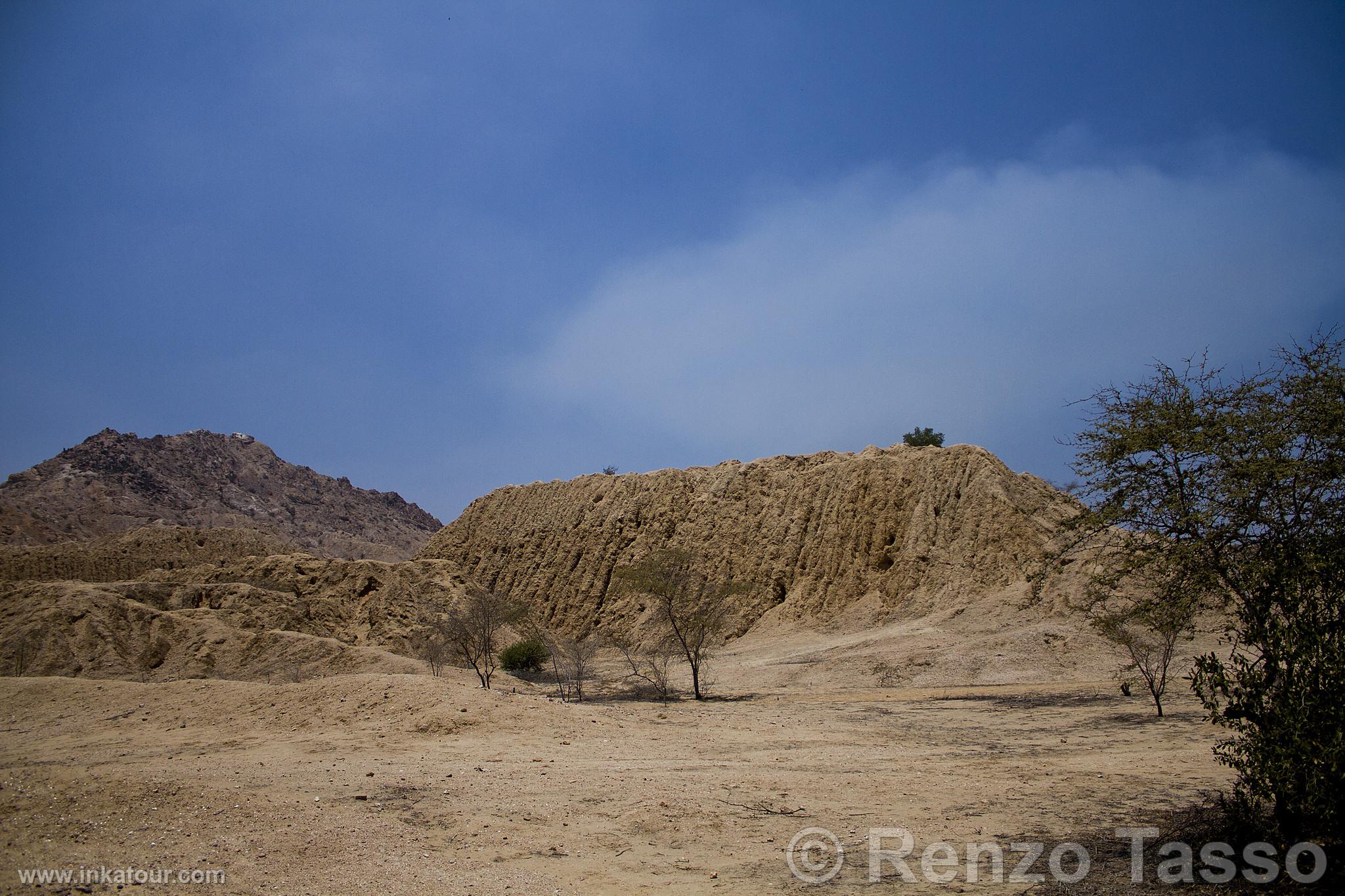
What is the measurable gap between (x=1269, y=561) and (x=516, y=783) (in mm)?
8808

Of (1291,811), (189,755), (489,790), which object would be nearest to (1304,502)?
(1291,811)

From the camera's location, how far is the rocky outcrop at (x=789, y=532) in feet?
121

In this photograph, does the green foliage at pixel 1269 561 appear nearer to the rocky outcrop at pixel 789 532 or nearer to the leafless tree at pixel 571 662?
the leafless tree at pixel 571 662

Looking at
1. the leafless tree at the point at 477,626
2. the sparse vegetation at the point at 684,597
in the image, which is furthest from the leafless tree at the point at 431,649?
the sparse vegetation at the point at 684,597

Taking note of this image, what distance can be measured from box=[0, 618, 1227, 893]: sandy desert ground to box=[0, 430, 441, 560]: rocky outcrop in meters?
69.6

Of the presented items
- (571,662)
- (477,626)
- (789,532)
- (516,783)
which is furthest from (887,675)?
(516,783)

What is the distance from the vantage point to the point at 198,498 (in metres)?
100

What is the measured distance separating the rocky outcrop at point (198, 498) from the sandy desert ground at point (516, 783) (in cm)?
6961

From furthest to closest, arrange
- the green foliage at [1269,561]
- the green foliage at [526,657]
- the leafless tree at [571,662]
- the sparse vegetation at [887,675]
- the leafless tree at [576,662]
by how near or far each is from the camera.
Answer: the green foliage at [526,657] → the sparse vegetation at [887,675] → the leafless tree at [571,662] → the leafless tree at [576,662] → the green foliage at [1269,561]

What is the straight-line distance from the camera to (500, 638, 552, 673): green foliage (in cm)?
3266

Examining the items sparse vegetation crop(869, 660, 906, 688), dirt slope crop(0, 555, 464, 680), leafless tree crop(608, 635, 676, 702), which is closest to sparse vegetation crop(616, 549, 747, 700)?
leafless tree crop(608, 635, 676, 702)

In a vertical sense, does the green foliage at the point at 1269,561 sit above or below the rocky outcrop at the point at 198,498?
below

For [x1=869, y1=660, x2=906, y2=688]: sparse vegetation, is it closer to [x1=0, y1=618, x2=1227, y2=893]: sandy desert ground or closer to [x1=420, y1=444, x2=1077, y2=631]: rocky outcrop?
[x1=0, y1=618, x2=1227, y2=893]: sandy desert ground

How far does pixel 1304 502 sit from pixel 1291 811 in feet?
9.59
